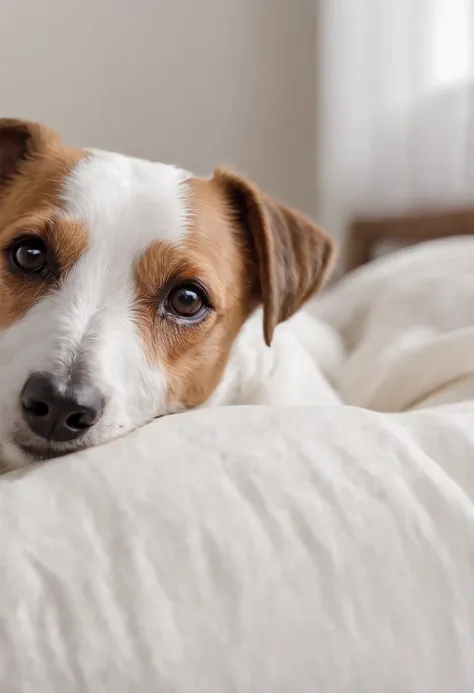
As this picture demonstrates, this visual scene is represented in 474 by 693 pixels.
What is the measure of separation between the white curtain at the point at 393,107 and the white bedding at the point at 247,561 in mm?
2198

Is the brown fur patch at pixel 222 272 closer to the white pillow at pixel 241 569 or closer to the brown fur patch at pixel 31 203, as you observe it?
the brown fur patch at pixel 31 203

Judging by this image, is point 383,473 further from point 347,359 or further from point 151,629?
point 347,359

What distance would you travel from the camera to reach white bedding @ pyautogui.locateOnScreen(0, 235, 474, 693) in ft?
2.10

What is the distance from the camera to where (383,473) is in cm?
80

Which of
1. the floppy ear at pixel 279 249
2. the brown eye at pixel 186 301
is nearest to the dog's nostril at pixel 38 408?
the brown eye at pixel 186 301

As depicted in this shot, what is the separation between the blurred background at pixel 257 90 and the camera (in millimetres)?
3039

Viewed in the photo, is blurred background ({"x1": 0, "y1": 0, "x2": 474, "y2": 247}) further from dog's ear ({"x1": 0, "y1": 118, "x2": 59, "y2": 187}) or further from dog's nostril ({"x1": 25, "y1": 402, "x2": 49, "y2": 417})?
dog's nostril ({"x1": 25, "y1": 402, "x2": 49, "y2": 417})

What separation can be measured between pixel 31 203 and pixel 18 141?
0.21m

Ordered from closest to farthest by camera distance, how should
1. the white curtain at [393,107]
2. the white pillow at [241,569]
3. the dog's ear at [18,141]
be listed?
the white pillow at [241,569] → the dog's ear at [18,141] → the white curtain at [393,107]

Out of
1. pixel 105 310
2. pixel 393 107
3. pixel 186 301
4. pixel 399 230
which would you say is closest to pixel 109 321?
pixel 105 310

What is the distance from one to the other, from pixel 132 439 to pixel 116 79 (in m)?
2.93

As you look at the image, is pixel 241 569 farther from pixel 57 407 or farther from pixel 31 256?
pixel 31 256

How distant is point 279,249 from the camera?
4.38ft

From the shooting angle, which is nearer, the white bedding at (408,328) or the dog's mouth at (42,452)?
the dog's mouth at (42,452)
